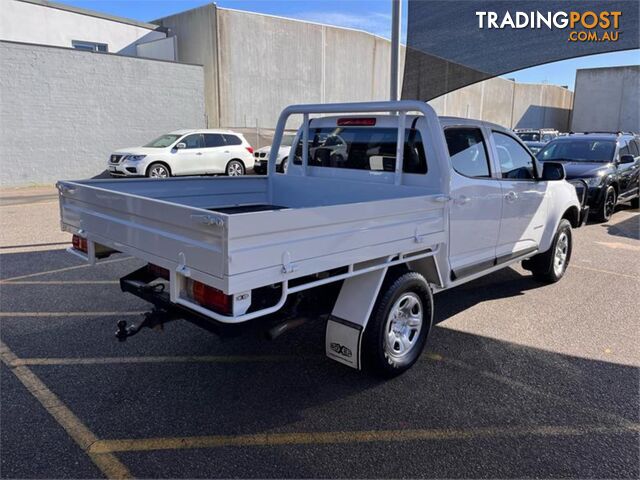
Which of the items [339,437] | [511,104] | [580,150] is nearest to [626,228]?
[580,150]

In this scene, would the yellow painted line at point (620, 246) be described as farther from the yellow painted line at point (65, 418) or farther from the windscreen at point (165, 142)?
the windscreen at point (165, 142)

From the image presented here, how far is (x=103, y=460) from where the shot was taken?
115 inches

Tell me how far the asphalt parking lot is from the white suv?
10613 mm

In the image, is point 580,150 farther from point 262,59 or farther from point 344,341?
point 262,59

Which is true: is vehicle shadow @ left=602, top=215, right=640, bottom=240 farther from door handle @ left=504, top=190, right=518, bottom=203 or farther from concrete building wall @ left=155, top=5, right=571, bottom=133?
concrete building wall @ left=155, top=5, right=571, bottom=133

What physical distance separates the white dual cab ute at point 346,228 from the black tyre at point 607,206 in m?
5.46

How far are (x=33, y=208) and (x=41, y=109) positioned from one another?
251 inches

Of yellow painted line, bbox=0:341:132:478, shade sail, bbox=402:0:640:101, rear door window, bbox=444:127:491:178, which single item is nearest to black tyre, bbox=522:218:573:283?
rear door window, bbox=444:127:491:178

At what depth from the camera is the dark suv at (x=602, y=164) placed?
1069 centimetres

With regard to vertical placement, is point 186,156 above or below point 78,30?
below

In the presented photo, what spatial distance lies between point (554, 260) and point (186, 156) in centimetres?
1280

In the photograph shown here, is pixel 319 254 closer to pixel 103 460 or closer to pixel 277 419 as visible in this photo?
pixel 277 419

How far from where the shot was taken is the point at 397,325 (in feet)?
13.1

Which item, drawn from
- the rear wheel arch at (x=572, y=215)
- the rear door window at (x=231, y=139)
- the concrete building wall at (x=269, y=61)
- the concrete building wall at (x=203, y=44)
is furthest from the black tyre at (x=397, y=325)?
the concrete building wall at (x=269, y=61)
